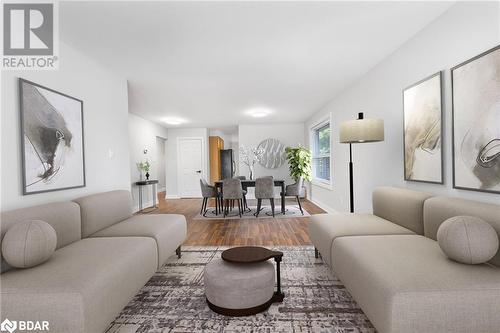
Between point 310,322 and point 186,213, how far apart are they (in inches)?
174

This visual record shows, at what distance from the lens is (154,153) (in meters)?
7.17

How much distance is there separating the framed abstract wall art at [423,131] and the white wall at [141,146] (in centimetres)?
517

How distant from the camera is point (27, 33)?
84.3 inches

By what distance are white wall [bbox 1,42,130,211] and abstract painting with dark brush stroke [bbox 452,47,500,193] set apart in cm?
358

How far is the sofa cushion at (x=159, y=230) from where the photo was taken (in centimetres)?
231

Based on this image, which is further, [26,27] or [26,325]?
[26,27]

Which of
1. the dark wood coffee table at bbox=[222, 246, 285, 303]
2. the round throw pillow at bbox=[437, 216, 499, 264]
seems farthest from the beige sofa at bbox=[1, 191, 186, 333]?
the round throw pillow at bbox=[437, 216, 499, 264]

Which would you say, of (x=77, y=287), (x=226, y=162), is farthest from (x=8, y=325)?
(x=226, y=162)

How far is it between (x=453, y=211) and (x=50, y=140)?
3.46 metres

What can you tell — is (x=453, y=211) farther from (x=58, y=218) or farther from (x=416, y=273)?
(x=58, y=218)

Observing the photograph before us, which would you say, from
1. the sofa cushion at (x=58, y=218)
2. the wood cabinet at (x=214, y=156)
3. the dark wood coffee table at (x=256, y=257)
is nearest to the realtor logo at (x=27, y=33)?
the sofa cushion at (x=58, y=218)

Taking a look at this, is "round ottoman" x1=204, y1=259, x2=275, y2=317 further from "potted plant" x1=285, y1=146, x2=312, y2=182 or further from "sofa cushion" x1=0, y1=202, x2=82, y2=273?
"potted plant" x1=285, y1=146, x2=312, y2=182

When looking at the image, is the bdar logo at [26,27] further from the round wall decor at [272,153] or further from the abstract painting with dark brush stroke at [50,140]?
the round wall decor at [272,153]

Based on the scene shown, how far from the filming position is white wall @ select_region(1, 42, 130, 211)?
1.93m
